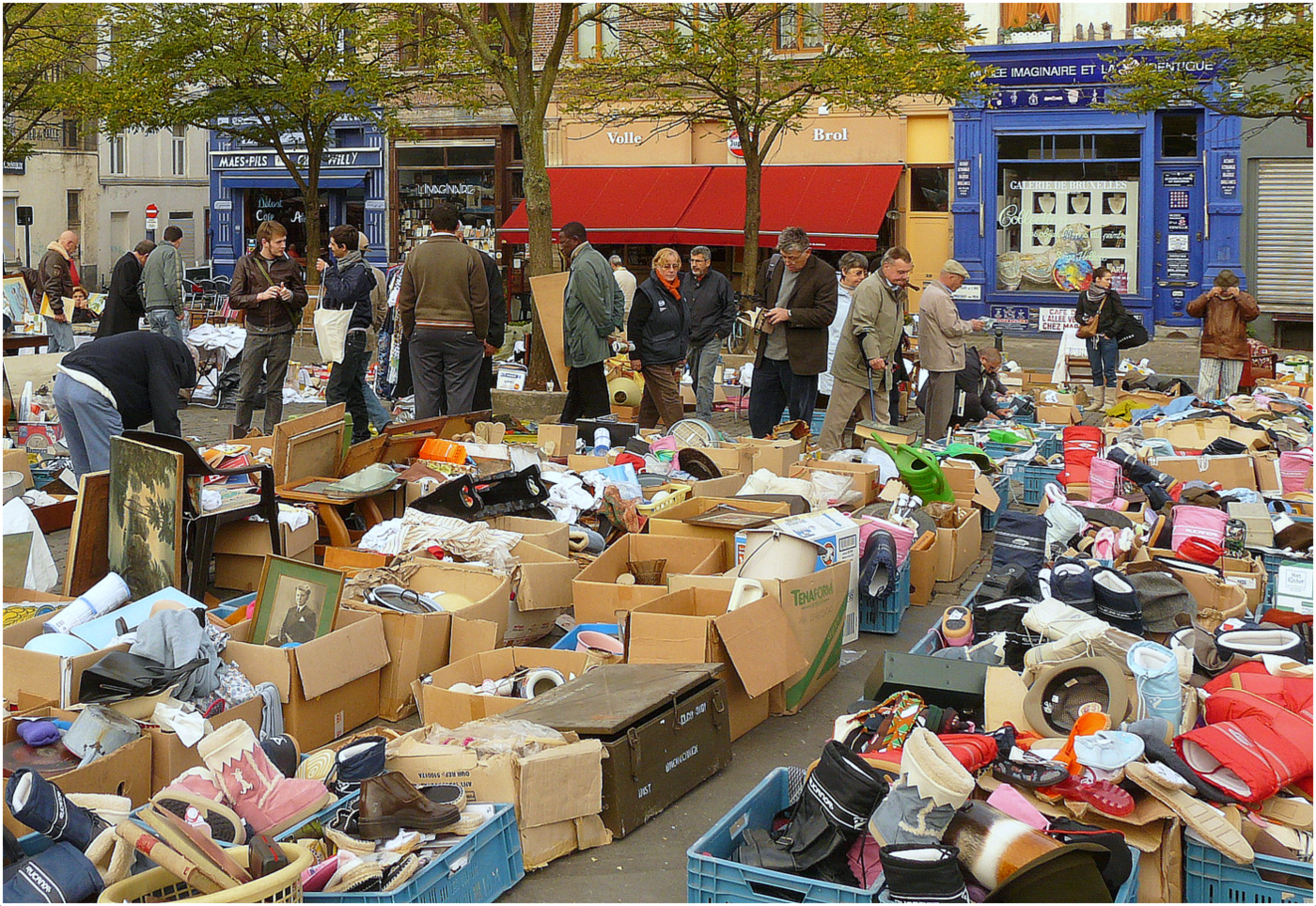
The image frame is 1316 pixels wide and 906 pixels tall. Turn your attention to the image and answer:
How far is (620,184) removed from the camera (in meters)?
26.0

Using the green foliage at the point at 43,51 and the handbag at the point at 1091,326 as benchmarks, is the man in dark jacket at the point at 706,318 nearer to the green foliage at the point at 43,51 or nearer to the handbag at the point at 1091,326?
the handbag at the point at 1091,326

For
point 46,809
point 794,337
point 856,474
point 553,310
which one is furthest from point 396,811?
point 553,310

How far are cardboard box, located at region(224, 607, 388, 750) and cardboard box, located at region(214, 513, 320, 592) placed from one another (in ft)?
4.56

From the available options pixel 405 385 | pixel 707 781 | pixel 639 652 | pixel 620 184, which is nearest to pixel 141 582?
pixel 639 652

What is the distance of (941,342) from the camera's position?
10.9 meters

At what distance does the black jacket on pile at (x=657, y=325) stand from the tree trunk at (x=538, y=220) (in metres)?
2.49

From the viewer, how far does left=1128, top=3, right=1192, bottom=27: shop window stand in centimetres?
2178

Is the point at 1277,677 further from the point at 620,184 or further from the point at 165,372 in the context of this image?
the point at 620,184

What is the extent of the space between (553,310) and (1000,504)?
4689 mm

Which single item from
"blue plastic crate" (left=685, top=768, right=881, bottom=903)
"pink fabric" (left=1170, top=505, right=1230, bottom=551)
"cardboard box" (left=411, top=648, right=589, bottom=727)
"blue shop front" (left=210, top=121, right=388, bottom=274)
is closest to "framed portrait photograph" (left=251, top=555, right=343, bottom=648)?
"cardboard box" (left=411, top=648, right=589, bottom=727)

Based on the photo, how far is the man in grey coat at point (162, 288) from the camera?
44.6 feet

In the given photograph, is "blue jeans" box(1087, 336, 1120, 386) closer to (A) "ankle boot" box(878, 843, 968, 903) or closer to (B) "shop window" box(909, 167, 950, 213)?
(B) "shop window" box(909, 167, 950, 213)

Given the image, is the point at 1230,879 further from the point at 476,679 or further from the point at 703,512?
the point at 703,512

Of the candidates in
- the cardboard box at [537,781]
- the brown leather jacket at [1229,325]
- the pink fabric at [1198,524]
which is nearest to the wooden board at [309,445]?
the cardboard box at [537,781]
